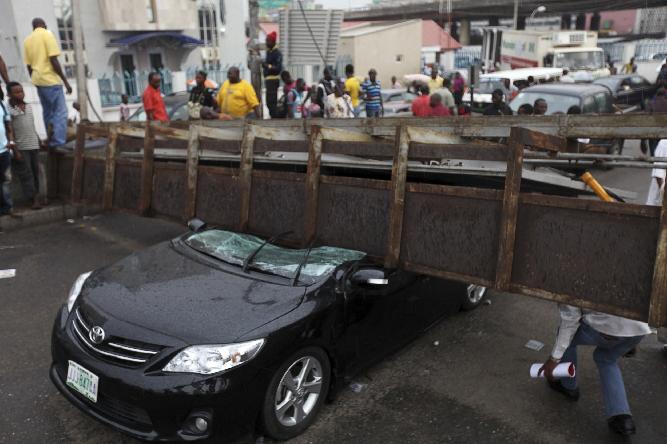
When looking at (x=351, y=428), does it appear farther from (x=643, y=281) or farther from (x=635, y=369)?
(x=635, y=369)

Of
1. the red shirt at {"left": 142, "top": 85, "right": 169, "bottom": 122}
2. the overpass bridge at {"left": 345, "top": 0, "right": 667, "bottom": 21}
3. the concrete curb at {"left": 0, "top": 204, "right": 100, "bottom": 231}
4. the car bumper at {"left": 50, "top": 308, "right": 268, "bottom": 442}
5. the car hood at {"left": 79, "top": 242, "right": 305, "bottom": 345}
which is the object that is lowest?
the concrete curb at {"left": 0, "top": 204, "right": 100, "bottom": 231}

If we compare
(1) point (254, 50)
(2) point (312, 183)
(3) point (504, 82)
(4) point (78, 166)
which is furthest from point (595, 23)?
(2) point (312, 183)

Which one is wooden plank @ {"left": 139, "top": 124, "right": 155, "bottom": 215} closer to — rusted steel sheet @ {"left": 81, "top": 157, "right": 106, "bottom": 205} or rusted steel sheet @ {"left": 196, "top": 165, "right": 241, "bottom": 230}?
rusted steel sheet @ {"left": 196, "top": 165, "right": 241, "bottom": 230}

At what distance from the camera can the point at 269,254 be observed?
416 cm

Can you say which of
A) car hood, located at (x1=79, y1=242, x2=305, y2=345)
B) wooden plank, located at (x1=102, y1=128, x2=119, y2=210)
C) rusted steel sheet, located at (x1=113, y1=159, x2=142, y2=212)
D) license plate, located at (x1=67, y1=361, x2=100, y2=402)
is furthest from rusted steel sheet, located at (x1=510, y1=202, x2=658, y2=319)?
wooden plank, located at (x1=102, y1=128, x2=119, y2=210)

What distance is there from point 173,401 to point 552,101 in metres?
11.4

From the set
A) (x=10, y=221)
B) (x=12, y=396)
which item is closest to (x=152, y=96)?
(x=10, y=221)

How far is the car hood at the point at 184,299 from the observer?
126 inches

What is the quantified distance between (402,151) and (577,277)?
1412 mm

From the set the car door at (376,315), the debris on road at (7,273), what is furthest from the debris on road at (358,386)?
the debris on road at (7,273)

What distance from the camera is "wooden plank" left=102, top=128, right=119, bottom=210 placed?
661 cm

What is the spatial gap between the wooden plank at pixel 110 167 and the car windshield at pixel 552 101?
8.85 meters

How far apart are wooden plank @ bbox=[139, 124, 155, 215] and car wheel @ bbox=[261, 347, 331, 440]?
136 inches

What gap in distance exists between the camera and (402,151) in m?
3.90
